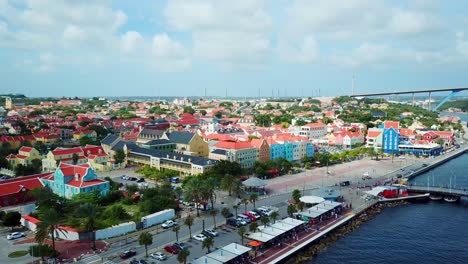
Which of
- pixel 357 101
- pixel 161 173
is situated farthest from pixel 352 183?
pixel 357 101

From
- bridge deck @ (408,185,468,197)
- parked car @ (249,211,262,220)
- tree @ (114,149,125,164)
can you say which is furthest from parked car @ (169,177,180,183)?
bridge deck @ (408,185,468,197)

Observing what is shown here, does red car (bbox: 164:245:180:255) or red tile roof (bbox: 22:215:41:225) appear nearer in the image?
red car (bbox: 164:245:180:255)

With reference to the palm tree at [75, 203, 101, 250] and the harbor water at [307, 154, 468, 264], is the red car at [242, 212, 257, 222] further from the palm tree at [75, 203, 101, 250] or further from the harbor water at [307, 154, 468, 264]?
the palm tree at [75, 203, 101, 250]

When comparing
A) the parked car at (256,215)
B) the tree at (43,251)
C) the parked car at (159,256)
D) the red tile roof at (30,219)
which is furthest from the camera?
the parked car at (256,215)

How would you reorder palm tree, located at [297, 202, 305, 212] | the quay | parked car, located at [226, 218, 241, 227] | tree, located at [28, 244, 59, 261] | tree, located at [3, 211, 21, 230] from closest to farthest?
tree, located at [28, 244, 59, 261], the quay, tree, located at [3, 211, 21, 230], parked car, located at [226, 218, 241, 227], palm tree, located at [297, 202, 305, 212]

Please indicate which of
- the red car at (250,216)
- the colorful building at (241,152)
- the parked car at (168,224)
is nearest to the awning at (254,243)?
the red car at (250,216)

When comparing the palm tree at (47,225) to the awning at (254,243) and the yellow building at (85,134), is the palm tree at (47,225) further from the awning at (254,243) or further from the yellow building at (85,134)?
the yellow building at (85,134)
